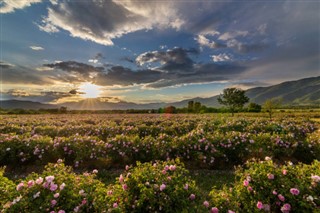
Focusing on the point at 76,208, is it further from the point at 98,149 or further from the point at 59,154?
the point at 59,154

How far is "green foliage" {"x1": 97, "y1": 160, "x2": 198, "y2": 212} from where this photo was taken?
3635mm

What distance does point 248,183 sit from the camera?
388 centimetres

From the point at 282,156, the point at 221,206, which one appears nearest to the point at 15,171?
the point at 221,206

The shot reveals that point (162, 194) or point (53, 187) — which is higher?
point (53, 187)

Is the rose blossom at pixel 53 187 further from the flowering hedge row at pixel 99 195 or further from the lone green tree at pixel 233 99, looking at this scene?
the lone green tree at pixel 233 99

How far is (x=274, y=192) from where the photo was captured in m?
3.58

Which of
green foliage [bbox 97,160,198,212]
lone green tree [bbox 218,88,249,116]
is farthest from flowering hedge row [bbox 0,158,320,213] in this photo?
lone green tree [bbox 218,88,249,116]

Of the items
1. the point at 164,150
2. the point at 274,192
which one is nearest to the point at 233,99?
the point at 164,150

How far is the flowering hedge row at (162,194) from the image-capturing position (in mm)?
3418

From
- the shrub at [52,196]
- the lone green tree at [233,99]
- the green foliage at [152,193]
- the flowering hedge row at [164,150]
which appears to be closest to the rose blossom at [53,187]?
the shrub at [52,196]

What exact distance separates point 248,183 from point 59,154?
→ 347 inches

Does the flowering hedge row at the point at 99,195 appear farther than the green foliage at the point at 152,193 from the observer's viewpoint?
No

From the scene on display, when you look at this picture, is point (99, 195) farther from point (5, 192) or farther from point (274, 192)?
point (274, 192)

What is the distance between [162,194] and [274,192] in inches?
79.3
